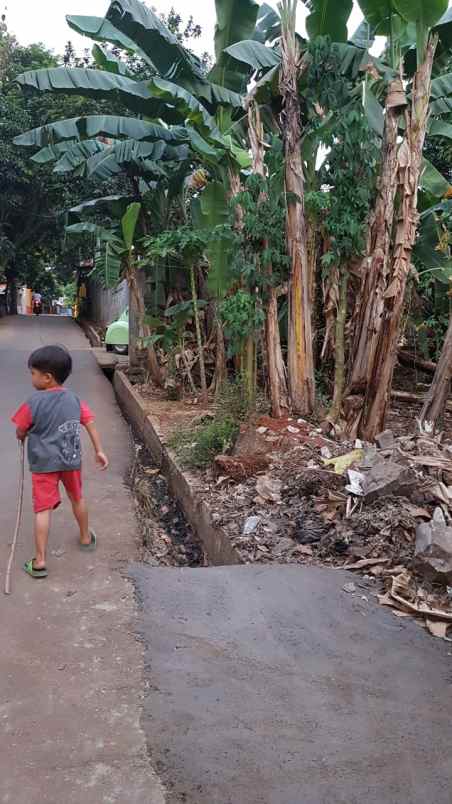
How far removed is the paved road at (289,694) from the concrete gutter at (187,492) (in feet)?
3.26

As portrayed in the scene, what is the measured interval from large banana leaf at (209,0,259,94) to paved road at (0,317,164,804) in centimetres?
602

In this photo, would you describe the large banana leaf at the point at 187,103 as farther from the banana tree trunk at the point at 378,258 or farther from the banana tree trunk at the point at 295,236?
the banana tree trunk at the point at 378,258

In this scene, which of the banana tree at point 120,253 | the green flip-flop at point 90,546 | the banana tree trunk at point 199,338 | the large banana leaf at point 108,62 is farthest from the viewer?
the banana tree at point 120,253

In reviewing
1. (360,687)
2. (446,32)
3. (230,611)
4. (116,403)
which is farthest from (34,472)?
(116,403)

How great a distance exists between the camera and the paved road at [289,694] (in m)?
2.21

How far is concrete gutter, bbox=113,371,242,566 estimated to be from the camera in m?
5.03

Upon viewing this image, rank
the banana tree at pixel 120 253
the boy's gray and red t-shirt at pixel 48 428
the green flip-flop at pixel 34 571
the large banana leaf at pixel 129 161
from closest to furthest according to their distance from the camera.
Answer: the green flip-flop at pixel 34 571 → the boy's gray and red t-shirt at pixel 48 428 → the large banana leaf at pixel 129 161 → the banana tree at pixel 120 253

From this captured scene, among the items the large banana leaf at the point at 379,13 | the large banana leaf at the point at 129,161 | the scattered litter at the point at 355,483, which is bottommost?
the scattered litter at the point at 355,483

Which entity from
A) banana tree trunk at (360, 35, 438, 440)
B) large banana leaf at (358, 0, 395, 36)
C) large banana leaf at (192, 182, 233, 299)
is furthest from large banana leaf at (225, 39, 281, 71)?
banana tree trunk at (360, 35, 438, 440)

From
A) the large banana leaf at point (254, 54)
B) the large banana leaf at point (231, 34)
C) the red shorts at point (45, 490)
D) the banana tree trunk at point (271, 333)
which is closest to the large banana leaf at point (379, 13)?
the large banana leaf at point (254, 54)

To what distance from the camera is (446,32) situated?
712cm

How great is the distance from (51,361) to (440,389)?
464cm

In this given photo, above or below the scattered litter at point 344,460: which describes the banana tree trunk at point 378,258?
above

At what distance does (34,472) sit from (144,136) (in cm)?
659
